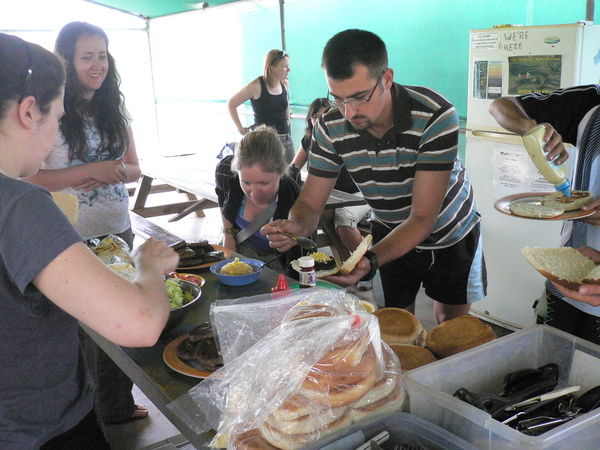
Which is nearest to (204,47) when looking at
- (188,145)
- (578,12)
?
(188,145)

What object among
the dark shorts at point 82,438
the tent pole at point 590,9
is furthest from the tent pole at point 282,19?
the dark shorts at point 82,438

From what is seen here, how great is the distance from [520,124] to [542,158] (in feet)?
1.17

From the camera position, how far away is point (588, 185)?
6.23 ft

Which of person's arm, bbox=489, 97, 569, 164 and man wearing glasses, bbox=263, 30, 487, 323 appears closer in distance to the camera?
person's arm, bbox=489, 97, 569, 164

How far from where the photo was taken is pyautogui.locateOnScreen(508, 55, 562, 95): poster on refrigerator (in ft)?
10.6

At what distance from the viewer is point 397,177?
2242 millimetres

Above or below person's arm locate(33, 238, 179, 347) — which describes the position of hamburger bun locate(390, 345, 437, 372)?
below

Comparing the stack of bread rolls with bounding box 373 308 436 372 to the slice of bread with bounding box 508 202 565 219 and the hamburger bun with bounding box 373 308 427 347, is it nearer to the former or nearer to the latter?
the hamburger bun with bounding box 373 308 427 347

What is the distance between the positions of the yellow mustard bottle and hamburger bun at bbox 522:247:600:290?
0.91 feet

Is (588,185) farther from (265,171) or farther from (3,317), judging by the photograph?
(3,317)

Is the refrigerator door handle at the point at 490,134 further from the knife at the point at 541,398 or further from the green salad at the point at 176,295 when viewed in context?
the knife at the point at 541,398

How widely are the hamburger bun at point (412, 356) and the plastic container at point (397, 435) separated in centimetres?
29

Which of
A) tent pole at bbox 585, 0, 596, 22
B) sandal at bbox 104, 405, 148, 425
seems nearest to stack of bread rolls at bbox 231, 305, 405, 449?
sandal at bbox 104, 405, 148, 425

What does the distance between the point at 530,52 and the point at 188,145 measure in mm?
8009
